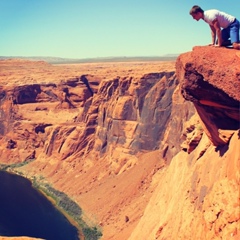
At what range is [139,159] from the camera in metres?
54.0

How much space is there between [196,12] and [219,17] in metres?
0.72

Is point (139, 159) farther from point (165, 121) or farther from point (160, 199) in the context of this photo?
point (160, 199)

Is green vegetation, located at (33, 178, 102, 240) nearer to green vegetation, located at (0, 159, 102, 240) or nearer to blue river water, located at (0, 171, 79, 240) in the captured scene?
green vegetation, located at (0, 159, 102, 240)

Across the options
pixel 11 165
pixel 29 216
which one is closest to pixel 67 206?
pixel 29 216

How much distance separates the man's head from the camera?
38.4 feet

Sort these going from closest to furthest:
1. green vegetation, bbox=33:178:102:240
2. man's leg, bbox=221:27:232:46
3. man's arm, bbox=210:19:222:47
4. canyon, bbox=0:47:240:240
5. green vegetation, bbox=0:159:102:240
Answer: man's arm, bbox=210:19:222:47 → man's leg, bbox=221:27:232:46 → canyon, bbox=0:47:240:240 → green vegetation, bbox=33:178:102:240 → green vegetation, bbox=0:159:102:240

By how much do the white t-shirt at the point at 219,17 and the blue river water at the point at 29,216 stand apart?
36064 millimetres

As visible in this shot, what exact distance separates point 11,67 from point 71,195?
91799 mm

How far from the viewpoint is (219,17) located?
1182cm

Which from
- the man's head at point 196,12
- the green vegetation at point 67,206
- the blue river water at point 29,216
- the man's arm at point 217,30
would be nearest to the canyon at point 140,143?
the man's arm at point 217,30

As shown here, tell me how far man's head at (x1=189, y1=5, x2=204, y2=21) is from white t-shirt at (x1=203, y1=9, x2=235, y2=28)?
15 cm

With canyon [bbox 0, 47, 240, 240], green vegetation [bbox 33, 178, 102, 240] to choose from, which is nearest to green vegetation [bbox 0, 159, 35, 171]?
canyon [bbox 0, 47, 240, 240]

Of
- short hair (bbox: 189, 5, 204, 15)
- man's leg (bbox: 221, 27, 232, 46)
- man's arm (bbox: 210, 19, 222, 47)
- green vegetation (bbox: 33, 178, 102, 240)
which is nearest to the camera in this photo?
short hair (bbox: 189, 5, 204, 15)

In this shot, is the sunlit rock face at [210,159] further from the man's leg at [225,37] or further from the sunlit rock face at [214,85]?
the man's leg at [225,37]
